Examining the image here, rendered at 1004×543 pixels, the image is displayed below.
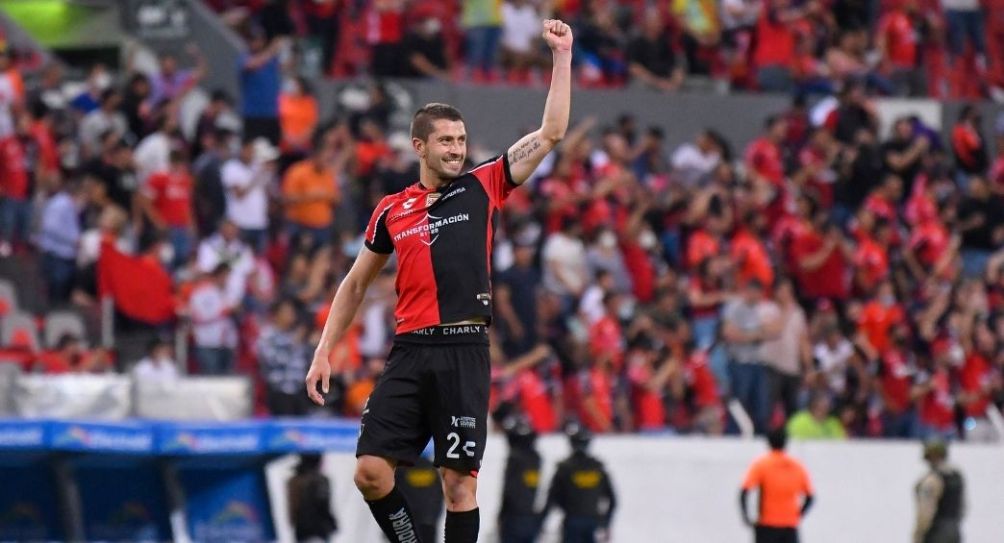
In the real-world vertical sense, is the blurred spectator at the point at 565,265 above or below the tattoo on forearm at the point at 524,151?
below

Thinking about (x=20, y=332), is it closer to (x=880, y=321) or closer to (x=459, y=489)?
(x=880, y=321)

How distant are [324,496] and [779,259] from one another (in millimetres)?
8243

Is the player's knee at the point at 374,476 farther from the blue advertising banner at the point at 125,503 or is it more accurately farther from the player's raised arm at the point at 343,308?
the blue advertising banner at the point at 125,503

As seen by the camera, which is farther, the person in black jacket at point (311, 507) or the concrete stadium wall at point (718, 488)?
the concrete stadium wall at point (718, 488)

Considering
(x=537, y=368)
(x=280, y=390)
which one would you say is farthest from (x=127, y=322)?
(x=537, y=368)

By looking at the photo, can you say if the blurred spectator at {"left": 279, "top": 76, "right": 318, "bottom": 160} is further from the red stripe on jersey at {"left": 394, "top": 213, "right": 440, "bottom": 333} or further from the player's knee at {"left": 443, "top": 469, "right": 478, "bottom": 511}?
the player's knee at {"left": 443, "top": 469, "right": 478, "bottom": 511}

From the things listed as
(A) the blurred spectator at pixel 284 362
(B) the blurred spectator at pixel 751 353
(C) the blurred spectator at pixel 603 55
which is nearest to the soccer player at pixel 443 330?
(A) the blurred spectator at pixel 284 362

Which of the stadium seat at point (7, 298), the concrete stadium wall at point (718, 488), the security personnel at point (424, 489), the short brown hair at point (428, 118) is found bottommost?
the concrete stadium wall at point (718, 488)

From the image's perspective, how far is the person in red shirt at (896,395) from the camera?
21.7 metres

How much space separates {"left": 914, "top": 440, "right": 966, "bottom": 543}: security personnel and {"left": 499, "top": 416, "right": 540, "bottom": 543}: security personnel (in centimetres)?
345

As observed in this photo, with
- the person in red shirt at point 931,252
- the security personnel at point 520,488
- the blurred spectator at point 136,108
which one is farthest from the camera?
the person in red shirt at point 931,252

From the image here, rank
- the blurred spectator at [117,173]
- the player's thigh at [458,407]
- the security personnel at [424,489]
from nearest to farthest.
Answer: the player's thigh at [458,407] → the security personnel at [424,489] → the blurred spectator at [117,173]

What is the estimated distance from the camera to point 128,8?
25.1 meters

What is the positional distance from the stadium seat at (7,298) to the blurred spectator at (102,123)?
152cm
